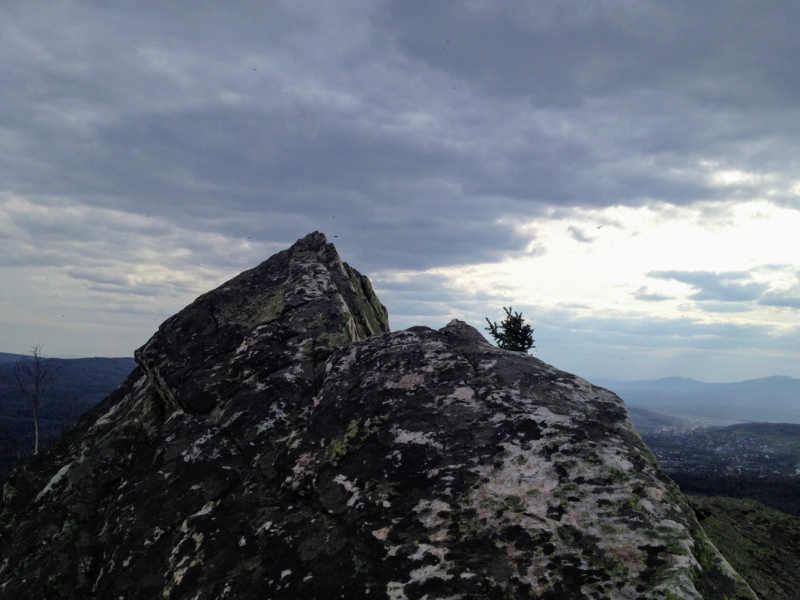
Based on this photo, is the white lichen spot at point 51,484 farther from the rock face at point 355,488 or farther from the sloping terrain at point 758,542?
the sloping terrain at point 758,542

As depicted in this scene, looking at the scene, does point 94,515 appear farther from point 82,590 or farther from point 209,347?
point 209,347

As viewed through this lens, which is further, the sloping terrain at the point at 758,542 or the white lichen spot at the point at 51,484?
the white lichen spot at the point at 51,484

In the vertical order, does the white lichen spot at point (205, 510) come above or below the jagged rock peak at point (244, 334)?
below

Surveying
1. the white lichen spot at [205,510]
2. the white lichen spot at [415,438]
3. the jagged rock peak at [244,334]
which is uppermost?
the jagged rock peak at [244,334]

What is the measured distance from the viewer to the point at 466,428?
824 cm

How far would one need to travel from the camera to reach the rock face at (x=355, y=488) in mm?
5785

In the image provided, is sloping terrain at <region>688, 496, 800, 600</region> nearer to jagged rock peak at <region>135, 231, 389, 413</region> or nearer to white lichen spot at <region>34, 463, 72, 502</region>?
jagged rock peak at <region>135, 231, 389, 413</region>

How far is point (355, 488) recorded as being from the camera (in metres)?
7.58

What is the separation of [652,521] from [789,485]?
24245 centimetres

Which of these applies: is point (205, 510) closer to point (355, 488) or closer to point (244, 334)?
point (355, 488)

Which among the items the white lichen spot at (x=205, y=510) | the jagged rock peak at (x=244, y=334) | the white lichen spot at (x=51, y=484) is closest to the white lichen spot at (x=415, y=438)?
the white lichen spot at (x=205, y=510)

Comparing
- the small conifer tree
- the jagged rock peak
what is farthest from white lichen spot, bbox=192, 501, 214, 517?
the small conifer tree

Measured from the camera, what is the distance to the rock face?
19.0ft

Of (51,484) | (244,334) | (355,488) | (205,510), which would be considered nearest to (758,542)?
(355,488)
